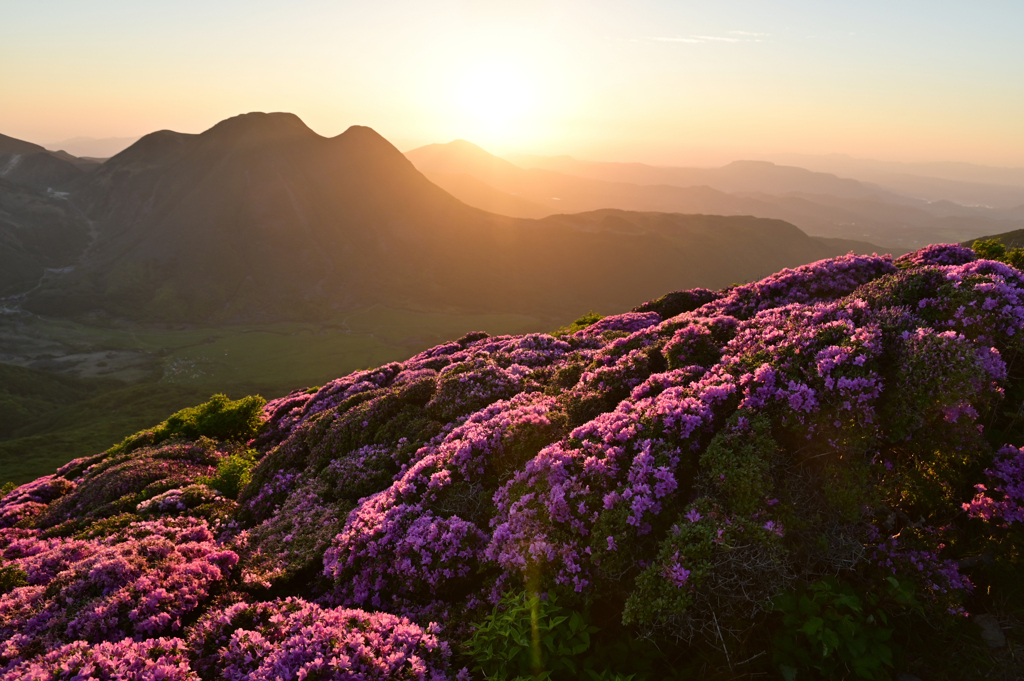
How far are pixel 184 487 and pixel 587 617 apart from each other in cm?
1190

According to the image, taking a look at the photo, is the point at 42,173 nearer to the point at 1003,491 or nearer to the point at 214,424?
the point at 214,424

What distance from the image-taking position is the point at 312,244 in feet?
504

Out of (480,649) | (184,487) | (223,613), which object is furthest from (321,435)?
(480,649)

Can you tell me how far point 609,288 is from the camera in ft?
497

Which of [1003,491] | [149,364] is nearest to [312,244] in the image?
[149,364]

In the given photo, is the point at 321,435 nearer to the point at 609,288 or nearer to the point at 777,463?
the point at 777,463

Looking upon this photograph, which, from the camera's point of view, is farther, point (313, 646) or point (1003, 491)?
point (313, 646)

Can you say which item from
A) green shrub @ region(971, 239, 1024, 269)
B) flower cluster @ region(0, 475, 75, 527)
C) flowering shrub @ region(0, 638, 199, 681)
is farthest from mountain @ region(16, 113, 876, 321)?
flowering shrub @ region(0, 638, 199, 681)

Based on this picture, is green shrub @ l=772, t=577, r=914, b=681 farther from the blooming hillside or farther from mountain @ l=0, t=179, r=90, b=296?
mountain @ l=0, t=179, r=90, b=296

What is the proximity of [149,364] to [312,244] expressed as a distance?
7129 cm

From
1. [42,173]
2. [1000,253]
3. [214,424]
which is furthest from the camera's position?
[42,173]

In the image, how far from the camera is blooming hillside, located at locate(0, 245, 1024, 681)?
5719 millimetres

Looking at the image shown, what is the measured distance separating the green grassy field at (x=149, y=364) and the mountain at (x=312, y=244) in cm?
1298

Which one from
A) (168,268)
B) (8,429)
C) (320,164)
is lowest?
(8,429)
